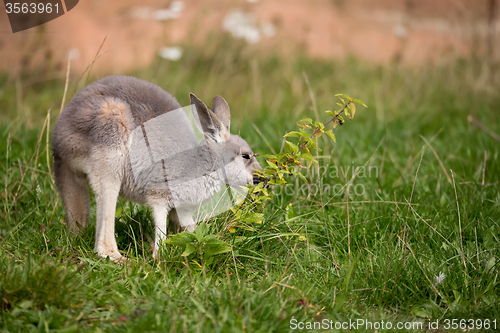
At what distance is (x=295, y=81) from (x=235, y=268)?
5.26 m

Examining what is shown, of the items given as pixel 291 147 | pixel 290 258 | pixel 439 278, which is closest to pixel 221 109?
pixel 291 147

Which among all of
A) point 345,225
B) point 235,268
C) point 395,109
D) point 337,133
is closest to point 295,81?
point 395,109

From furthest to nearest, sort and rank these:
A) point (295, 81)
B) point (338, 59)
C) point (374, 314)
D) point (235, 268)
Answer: point (338, 59) → point (295, 81) → point (235, 268) → point (374, 314)

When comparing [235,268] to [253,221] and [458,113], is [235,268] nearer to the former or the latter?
[253,221]

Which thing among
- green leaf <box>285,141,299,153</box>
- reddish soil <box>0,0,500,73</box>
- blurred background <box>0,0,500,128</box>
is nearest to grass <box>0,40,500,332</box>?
green leaf <box>285,141,299,153</box>

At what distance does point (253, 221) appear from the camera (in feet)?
9.09

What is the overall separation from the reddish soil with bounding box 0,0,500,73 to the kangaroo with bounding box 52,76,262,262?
251cm

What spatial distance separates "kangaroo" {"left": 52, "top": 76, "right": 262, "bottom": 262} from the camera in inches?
110

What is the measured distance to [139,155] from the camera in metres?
2.90

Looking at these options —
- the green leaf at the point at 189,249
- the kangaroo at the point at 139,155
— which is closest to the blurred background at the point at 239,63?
the kangaroo at the point at 139,155

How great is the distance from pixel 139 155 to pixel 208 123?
1.69 ft

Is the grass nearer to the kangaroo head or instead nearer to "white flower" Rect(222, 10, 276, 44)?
the kangaroo head

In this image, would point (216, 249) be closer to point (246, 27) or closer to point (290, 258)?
point (290, 258)

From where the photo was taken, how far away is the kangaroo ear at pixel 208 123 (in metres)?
2.87
